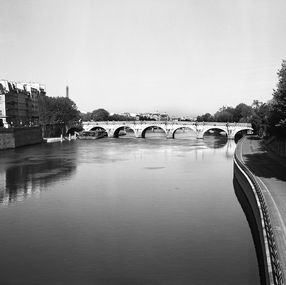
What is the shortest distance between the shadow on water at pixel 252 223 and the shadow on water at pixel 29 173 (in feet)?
57.8

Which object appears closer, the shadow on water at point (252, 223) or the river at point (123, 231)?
the river at point (123, 231)

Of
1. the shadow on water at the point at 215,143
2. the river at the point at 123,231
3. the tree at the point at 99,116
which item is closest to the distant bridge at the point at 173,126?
the shadow on water at the point at 215,143

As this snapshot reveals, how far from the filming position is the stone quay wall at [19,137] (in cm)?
7200

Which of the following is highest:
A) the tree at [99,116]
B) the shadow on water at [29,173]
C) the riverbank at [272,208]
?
the tree at [99,116]

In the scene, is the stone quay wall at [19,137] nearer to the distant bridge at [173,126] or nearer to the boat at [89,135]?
the boat at [89,135]

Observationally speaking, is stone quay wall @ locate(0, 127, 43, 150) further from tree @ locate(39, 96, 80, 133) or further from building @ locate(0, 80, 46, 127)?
tree @ locate(39, 96, 80, 133)

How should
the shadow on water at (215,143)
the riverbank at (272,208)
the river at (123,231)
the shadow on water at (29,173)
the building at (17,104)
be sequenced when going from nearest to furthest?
the riverbank at (272,208), the river at (123,231), the shadow on water at (29,173), the shadow on water at (215,143), the building at (17,104)

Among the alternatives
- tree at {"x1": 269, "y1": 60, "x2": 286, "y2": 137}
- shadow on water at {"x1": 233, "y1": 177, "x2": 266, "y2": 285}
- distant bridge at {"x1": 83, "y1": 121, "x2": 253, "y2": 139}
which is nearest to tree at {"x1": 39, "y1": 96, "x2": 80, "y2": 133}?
distant bridge at {"x1": 83, "y1": 121, "x2": 253, "y2": 139}

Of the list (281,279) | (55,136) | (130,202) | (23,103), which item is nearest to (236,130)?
(55,136)

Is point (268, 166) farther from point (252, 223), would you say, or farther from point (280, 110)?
point (252, 223)

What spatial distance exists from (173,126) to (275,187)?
86.0m

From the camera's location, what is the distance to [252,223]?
23.7 metres

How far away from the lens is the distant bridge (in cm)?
9919

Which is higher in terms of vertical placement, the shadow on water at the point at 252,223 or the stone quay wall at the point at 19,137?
the stone quay wall at the point at 19,137
